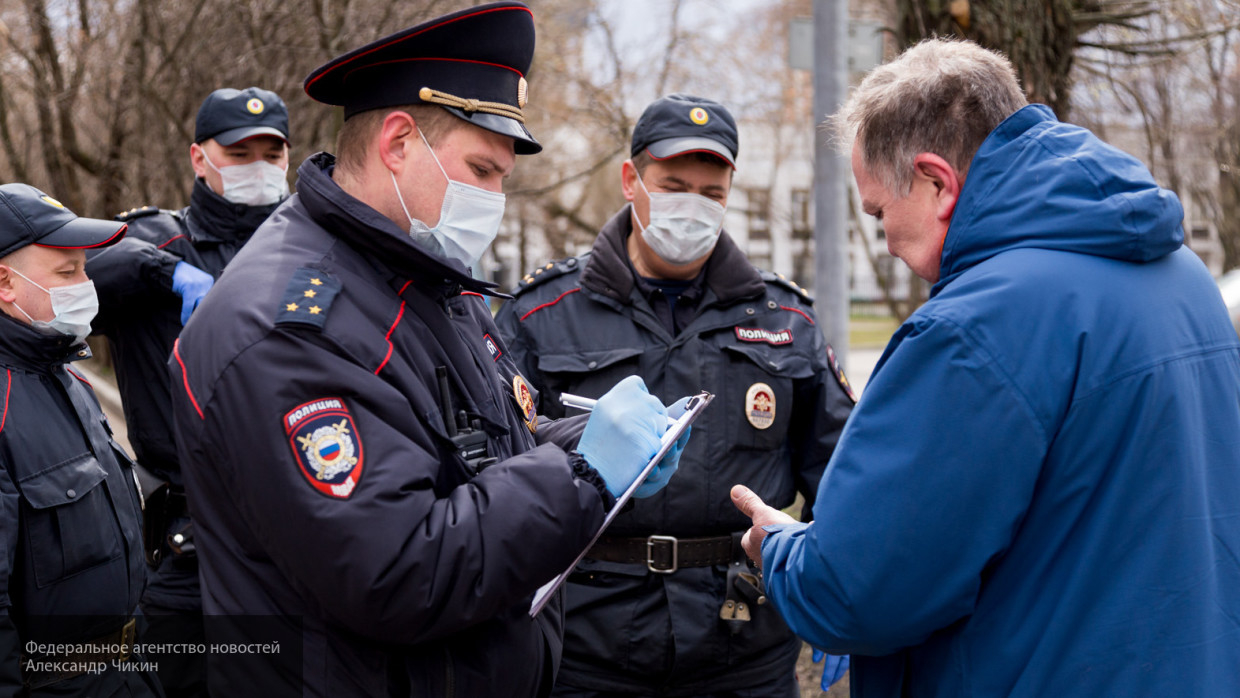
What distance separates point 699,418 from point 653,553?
43 cm

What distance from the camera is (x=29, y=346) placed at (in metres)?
3.07

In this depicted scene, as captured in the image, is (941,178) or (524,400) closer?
(941,178)

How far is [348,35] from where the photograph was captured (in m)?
8.27

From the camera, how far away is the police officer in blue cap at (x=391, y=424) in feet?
5.50

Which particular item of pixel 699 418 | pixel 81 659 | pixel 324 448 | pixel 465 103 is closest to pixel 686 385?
pixel 699 418

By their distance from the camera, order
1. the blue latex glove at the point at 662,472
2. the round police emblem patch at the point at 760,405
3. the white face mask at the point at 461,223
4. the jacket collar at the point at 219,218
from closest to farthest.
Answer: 1. the white face mask at the point at 461,223
2. the blue latex glove at the point at 662,472
3. the round police emblem patch at the point at 760,405
4. the jacket collar at the point at 219,218

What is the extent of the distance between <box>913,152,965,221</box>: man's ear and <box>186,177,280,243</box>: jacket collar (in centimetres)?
322

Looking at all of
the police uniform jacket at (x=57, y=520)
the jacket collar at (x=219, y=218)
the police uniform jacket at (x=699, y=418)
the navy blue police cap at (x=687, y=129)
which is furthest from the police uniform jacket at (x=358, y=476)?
the jacket collar at (x=219, y=218)

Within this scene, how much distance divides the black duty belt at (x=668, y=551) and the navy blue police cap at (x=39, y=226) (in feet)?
6.43

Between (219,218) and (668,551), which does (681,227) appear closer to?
(668,551)

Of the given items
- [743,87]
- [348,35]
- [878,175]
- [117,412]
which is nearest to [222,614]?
[878,175]

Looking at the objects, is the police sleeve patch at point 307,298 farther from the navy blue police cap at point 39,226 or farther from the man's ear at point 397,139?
the navy blue police cap at point 39,226

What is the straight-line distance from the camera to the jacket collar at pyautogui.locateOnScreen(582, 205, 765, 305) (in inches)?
130

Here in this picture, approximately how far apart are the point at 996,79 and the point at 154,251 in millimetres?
3282
